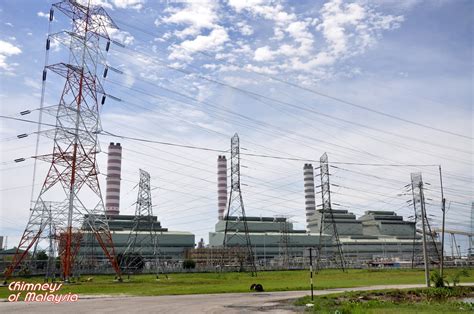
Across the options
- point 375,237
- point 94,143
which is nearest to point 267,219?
point 375,237

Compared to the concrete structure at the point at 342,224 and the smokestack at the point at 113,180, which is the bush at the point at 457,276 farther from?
the concrete structure at the point at 342,224

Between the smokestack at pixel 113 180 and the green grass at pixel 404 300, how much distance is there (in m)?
125

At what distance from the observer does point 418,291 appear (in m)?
30.5

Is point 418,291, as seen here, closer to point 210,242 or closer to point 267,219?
point 210,242

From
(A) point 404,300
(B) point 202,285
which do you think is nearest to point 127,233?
(B) point 202,285

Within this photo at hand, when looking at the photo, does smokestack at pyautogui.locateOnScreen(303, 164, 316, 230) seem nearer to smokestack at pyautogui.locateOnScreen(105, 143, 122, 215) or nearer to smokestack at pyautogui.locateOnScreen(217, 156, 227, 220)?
smokestack at pyautogui.locateOnScreen(217, 156, 227, 220)

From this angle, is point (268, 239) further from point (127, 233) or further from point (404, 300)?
point (404, 300)

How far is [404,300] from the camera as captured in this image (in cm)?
2594

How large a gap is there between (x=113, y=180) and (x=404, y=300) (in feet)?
424

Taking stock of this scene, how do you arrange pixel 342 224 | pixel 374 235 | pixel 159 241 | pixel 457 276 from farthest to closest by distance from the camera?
pixel 374 235 → pixel 342 224 → pixel 159 241 → pixel 457 276

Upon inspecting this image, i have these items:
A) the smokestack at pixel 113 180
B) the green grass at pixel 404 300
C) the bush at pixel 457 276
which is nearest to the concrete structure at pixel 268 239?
the smokestack at pixel 113 180

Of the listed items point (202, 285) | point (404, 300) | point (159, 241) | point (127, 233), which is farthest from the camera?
point (159, 241)

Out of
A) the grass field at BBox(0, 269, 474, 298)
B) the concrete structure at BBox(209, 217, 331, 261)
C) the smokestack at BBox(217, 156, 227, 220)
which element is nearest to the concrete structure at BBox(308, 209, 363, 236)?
the concrete structure at BBox(209, 217, 331, 261)

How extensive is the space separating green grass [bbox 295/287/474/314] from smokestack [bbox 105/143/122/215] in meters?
125
